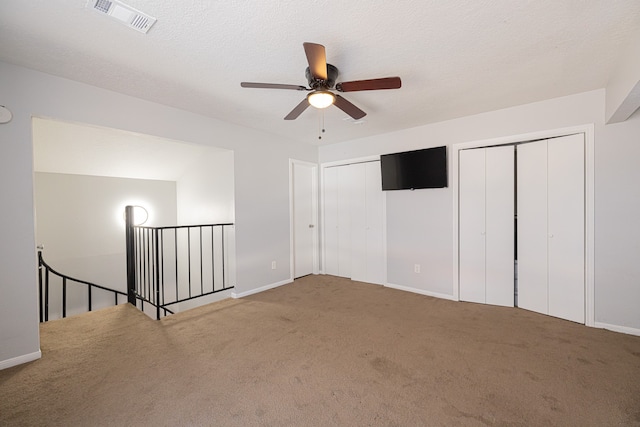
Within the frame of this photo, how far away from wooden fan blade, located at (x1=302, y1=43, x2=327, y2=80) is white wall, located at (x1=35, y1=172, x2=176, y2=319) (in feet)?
13.6

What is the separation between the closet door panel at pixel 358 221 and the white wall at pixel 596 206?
42cm

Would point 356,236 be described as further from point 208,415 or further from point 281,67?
point 208,415

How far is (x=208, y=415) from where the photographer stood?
1.50m

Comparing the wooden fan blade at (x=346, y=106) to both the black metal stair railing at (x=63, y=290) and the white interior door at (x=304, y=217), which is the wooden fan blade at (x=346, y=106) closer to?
the white interior door at (x=304, y=217)

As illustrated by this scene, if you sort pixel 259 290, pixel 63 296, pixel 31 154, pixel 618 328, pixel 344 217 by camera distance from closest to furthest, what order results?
1. pixel 31 154
2. pixel 618 328
3. pixel 63 296
4. pixel 259 290
5. pixel 344 217

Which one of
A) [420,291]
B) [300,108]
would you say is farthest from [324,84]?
[420,291]

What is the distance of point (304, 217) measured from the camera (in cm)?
458

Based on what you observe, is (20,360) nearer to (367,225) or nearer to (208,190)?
(208,190)

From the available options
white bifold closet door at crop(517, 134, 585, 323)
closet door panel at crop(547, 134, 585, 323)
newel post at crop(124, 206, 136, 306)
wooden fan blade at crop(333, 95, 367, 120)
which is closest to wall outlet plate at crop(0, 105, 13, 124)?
newel post at crop(124, 206, 136, 306)

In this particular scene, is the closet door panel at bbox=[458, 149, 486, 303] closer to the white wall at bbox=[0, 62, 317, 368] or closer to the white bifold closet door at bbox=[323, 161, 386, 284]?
the white bifold closet door at bbox=[323, 161, 386, 284]

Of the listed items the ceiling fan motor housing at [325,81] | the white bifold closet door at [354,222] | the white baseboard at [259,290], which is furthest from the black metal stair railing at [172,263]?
the ceiling fan motor housing at [325,81]

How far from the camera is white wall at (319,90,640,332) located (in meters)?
2.40

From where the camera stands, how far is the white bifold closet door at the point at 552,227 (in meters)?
2.62

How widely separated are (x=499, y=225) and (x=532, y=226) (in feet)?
1.02
